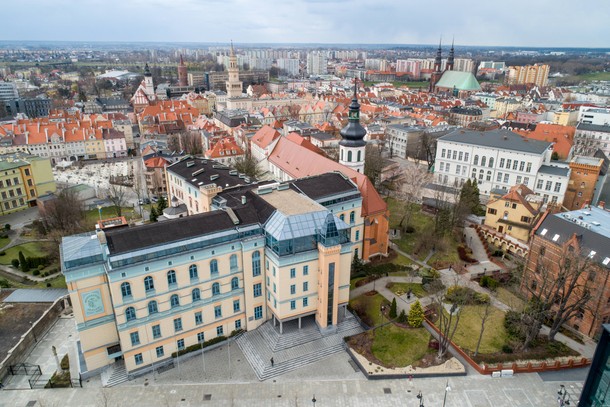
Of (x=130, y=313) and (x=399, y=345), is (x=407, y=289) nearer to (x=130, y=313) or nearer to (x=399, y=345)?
(x=399, y=345)

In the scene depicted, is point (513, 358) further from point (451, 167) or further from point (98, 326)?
point (451, 167)

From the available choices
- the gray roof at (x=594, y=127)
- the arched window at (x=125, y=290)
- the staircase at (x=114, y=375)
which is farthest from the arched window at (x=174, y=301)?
the gray roof at (x=594, y=127)

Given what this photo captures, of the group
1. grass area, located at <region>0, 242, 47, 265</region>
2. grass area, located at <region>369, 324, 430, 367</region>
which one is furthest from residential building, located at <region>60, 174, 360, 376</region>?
grass area, located at <region>0, 242, 47, 265</region>

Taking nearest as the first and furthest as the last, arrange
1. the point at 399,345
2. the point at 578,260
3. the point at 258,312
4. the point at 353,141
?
1. the point at 578,260
2. the point at 399,345
3. the point at 258,312
4. the point at 353,141

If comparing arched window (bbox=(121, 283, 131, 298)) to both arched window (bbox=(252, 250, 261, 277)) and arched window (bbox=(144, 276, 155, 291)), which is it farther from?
arched window (bbox=(252, 250, 261, 277))

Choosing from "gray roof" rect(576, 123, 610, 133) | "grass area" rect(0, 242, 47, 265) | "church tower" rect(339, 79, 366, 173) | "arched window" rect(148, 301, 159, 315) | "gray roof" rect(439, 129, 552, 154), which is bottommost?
"grass area" rect(0, 242, 47, 265)

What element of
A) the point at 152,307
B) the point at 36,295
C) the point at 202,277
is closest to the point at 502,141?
the point at 202,277
